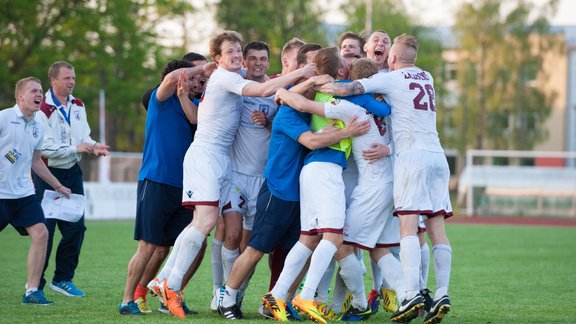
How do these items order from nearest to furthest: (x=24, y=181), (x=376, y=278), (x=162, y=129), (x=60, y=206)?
(x=162, y=129) → (x=24, y=181) → (x=376, y=278) → (x=60, y=206)

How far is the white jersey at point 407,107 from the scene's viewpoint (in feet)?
27.1

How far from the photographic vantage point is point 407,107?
27.2 ft

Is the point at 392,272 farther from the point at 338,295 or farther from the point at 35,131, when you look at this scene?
the point at 35,131

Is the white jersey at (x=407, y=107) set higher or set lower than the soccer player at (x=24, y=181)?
higher

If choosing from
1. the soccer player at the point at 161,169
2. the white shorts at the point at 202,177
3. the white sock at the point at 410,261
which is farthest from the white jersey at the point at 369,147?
the soccer player at the point at 161,169

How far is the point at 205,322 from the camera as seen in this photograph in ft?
26.5

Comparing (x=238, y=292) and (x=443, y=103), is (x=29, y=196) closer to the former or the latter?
(x=238, y=292)

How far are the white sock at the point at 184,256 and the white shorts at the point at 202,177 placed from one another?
11.5 inches

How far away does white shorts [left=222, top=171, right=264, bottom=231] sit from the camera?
348 inches

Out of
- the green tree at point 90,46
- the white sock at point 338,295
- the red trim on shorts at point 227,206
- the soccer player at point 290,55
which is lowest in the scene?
the white sock at point 338,295

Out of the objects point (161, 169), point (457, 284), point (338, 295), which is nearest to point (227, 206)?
point (161, 169)

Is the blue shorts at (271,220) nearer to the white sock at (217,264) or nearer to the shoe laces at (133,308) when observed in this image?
the white sock at (217,264)

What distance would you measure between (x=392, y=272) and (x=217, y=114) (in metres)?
2.17

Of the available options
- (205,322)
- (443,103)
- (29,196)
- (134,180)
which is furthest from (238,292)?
(443,103)
